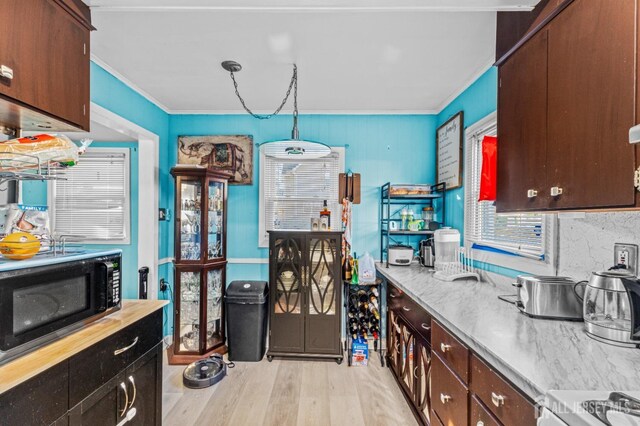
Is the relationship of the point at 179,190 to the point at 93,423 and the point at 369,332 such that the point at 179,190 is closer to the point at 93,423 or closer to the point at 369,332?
the point at 93,423

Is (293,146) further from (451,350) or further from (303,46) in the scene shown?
(451,350)

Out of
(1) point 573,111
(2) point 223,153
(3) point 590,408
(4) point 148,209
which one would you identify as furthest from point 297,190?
(3) point 590,408

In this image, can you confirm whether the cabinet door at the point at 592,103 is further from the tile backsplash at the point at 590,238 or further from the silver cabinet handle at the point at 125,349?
the silver cabinet handle at the point at 125,349

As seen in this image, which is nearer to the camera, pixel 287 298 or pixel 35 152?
pixel 35 152

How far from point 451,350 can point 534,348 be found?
43 centimetres

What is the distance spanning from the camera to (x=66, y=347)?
1137mm

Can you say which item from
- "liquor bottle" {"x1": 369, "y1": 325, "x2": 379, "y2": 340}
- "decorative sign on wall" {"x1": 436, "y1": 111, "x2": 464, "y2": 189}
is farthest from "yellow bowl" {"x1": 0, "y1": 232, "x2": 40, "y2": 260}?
"decorative sign on wall" {"x1": 436, "y1": 111, "x2": 464, "y2": 189}

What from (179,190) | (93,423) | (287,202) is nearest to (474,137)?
(287,202)

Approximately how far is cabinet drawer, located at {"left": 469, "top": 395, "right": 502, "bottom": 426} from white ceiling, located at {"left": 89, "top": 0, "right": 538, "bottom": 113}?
1770mm

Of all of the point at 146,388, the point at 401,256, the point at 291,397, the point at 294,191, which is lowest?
the point at 291,397

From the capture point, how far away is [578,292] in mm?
1400

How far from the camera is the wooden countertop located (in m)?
0.94

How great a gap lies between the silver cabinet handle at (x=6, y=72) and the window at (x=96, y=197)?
2552 millimetres

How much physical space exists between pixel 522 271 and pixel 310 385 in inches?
71.9
